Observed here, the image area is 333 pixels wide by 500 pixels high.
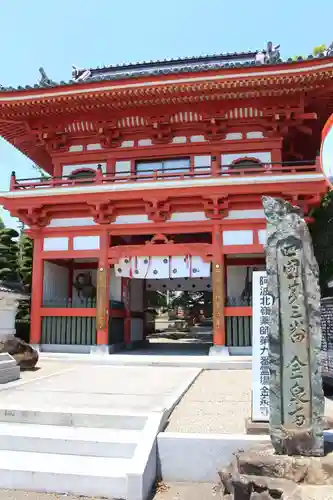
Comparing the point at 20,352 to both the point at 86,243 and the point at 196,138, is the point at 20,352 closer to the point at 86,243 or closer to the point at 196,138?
the point at 86,243

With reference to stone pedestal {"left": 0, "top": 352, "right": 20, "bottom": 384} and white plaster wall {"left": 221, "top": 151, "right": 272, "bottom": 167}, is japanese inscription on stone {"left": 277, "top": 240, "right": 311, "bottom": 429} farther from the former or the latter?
white plaster wall {"left": 221, "top": 151, "right": 272, "bottom": 167}

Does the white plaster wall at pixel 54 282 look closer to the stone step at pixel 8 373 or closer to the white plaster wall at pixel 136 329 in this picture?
the white plaster wall at pixel 136 329

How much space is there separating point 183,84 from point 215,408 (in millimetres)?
9583

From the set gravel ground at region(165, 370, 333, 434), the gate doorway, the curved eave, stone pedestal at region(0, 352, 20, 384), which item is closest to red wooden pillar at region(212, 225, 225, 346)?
the gate doorway

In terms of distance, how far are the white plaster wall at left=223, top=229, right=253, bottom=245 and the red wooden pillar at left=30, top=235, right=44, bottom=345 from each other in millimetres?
5969

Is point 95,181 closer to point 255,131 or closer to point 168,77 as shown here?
point 168,77

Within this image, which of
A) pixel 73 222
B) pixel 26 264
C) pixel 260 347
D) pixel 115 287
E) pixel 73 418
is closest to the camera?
pixel 260 347

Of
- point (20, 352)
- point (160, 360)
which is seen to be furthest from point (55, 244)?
point (160, 360)

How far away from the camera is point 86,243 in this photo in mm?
13914

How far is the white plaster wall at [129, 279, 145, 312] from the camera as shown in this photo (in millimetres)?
16464

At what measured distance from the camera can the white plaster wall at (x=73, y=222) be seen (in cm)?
1395

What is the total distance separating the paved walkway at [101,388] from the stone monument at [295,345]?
2.23m

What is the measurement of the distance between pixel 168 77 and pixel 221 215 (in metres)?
4.38

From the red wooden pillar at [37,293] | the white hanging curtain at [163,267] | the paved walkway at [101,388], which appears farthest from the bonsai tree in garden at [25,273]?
the paved walkway at [101,388]
